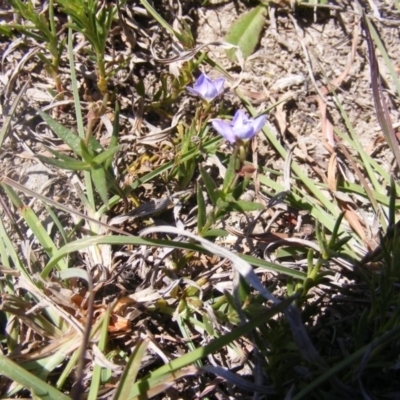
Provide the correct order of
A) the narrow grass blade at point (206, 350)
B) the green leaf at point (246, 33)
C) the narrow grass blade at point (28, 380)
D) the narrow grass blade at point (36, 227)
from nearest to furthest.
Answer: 1. the narrow grass blade at point (206, 350)
2. the narrow grass blade at point (28, 380)
3. the narrow grass blade at point (36, 227)
4. the green leaf at point (246, 33)

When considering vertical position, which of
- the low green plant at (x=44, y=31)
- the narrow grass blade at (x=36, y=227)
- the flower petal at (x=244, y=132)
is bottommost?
the narrow grass blade at (x=36, y=227)

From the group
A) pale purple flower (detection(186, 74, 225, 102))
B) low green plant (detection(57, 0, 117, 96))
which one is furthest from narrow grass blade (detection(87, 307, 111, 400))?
low green plant (detection(57, 0, 117, 96))

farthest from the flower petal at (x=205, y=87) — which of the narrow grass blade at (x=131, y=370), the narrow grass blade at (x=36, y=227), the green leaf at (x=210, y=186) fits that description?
the narrow grass blade at (x=131, y=370)

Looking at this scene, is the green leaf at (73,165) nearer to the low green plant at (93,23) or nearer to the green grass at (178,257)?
the green grass at (178,257)

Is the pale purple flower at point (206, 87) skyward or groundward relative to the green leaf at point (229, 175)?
skyward

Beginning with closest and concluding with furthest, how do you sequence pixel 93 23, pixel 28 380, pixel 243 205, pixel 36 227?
1. pixel 28 380
2. pixel 243 205
3. pixel 36 227
4. pixel 93 23

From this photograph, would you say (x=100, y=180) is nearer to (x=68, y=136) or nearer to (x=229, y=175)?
(x=68, y=136)

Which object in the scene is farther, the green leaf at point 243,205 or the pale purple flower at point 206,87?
the pale purple flower at point 206,87

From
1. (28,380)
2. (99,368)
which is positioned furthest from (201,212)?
(28,380)

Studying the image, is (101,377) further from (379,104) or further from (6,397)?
(379,104)
